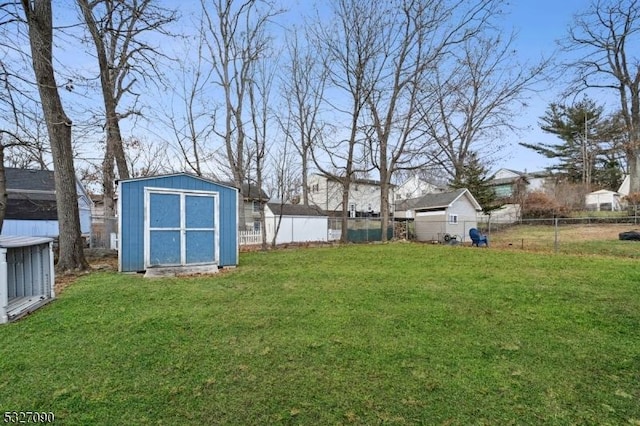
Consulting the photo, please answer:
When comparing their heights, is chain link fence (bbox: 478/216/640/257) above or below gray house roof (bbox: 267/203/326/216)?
below

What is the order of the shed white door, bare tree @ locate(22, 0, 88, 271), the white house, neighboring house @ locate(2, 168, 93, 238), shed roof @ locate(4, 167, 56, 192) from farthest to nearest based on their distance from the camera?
1. the white house
2. shed roof @ locate(4, 167, 56, 192)
3. neighboring house @ locate(2, 168, 93, 238)
4. the shed white door
5. bare tree @ locate(22, 0, 88, 271)

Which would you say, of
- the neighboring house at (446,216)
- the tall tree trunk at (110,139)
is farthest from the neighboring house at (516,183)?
the tall tree trunk at (110,139)

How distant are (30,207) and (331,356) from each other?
1895 cm

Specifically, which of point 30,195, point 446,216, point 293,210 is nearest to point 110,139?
point 30,195

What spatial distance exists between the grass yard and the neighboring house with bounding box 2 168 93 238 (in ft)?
43.3

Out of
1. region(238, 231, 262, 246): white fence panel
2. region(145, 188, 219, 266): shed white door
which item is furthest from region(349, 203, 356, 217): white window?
region(145, 188, 219, 266): shed white door

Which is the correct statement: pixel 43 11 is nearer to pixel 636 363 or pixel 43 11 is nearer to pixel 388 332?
pixel 388 332

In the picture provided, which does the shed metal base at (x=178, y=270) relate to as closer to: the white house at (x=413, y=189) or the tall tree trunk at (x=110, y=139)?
the tall tree trunk at (x=110, y=139)

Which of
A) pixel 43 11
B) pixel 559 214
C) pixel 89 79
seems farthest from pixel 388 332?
pixel 559 214

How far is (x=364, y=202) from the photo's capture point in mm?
35875

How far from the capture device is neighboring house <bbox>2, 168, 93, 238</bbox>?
15.0 meters

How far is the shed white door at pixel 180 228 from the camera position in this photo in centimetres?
729

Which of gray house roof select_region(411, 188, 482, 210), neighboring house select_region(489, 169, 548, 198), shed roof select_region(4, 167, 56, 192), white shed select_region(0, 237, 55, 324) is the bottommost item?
white shed select_region(0, 237, 55, 324)

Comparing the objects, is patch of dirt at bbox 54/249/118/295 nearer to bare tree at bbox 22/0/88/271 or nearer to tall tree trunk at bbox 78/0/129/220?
bare tree at bbox 22/0/88/271
